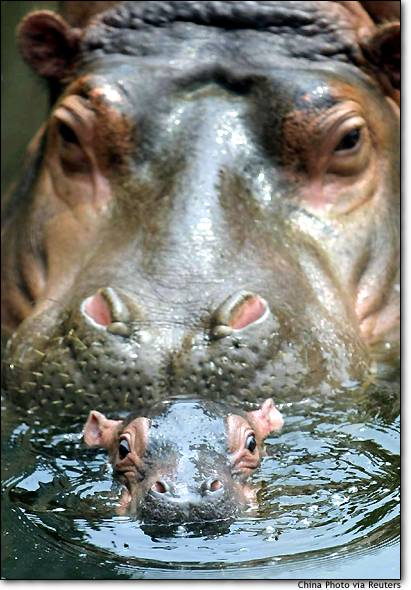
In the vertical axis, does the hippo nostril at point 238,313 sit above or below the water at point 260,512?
above

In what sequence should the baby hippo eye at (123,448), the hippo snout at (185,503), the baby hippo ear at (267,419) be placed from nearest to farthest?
the hippo snout at (185,503), the baby hippo eye at (123,448), the baby hippo ear at (267,419)

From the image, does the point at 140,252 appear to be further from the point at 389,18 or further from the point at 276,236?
the point at 389,18

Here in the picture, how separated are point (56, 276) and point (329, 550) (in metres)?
2.23

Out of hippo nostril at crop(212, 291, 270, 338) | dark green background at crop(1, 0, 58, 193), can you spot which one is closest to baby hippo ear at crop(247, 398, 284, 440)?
hippo nostril at crop(212, 291, 270, 338)

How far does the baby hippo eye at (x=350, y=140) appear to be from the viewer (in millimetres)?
5906

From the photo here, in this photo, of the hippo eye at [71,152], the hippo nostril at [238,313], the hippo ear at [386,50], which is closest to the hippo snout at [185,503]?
the hippo nostril at [238,313]

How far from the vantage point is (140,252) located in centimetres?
549

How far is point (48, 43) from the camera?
6574mm

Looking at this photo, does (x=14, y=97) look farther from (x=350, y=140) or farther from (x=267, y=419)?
(x=267, y=419)

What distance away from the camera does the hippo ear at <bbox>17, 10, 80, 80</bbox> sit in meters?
6.50

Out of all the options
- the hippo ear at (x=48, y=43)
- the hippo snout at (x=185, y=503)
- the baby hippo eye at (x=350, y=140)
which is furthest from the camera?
the hippo ear at (x=48, y=43)

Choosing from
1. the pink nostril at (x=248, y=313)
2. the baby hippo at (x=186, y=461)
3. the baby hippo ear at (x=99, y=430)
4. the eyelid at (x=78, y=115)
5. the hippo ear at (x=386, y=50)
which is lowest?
the baby hippo ear at (x=99, y=430)

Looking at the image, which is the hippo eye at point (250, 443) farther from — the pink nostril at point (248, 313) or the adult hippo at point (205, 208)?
the pink nostril at point (248, 313)

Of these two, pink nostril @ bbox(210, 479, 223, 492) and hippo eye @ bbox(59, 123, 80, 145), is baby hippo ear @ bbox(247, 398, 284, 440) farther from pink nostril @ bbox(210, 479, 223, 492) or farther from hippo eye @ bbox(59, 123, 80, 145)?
hippo eye @ bbox(59, 123, 80, 145)
